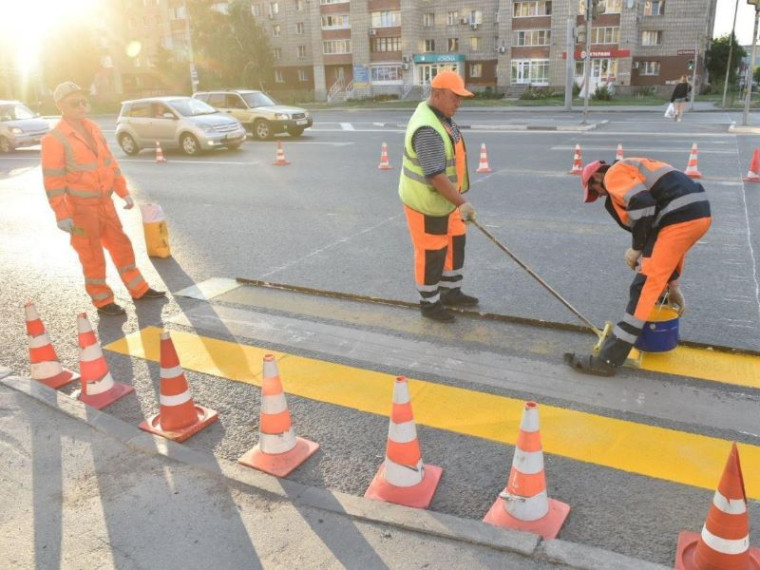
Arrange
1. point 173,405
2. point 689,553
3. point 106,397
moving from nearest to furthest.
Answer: point 689,553 < point 173,405 < point 106,397

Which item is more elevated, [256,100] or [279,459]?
[256,100]

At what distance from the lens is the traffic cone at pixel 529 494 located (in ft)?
9.30

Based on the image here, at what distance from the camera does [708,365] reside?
14.5 feet

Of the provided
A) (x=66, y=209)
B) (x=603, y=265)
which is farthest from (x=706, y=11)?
(x=66, y=209)

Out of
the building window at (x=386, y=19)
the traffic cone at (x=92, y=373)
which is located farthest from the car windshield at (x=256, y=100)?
the building window at (x=386, y=19)

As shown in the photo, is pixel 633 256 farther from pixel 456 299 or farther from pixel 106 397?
pixel 106 397

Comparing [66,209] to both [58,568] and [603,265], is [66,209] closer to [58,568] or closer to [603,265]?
[58,568]

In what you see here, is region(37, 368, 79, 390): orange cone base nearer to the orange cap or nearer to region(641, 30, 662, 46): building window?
the orange cap

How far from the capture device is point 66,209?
Answer: 5574mm

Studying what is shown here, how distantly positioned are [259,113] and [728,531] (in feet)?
67.1

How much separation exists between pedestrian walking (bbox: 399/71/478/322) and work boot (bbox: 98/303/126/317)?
2.77 meters

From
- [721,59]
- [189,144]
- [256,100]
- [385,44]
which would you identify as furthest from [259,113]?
[721,59]

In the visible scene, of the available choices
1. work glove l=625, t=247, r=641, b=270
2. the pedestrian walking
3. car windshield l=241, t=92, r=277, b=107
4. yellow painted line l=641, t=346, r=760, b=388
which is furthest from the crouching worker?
car windshield l=241, t=92, r=277, b=107

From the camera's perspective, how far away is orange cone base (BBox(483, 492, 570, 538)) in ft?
9.41
